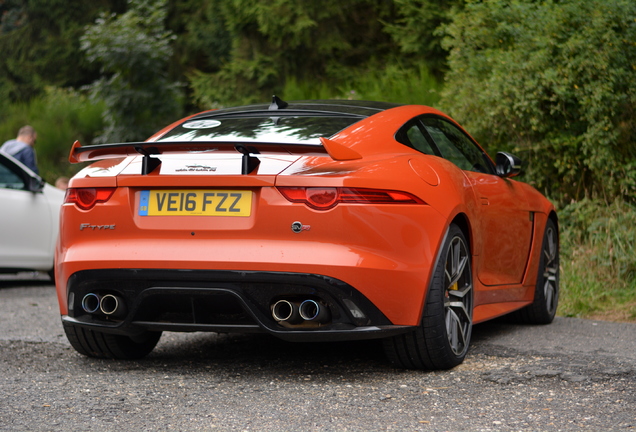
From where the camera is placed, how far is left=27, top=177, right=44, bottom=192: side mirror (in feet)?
29.7

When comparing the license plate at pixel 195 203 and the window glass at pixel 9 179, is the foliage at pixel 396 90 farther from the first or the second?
the license plate at pixel 195 203

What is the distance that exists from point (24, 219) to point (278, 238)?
594cm

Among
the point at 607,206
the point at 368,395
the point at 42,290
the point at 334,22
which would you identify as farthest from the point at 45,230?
the point at 334,22

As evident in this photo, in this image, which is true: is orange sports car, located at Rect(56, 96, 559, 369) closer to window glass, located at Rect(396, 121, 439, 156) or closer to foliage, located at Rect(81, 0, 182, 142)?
window glass, located at Rect(396, 121, 439, 156)

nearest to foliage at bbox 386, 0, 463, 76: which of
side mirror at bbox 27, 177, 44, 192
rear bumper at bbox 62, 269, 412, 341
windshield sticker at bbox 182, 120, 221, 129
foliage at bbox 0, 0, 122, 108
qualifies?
side mirror at bbox 27, 177, 44, 192

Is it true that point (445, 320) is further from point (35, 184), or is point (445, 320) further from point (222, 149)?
point (35, 184)

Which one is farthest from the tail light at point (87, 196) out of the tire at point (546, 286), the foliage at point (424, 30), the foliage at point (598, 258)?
the foliage at point (424, 30)

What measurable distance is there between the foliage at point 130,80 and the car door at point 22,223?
7.02m

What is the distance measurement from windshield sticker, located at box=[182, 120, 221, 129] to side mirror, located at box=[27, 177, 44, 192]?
187 inches

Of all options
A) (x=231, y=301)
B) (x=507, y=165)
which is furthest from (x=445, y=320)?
(x=507, y=165)

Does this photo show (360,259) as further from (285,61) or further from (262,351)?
(285,61)

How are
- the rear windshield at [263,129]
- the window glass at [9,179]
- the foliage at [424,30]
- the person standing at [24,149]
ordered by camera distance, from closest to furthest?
the rear windshield at [263,129] → the window glass at [9,179] → the person standing at [24,149] → the foliage at [424,30]

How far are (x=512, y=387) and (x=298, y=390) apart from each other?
0.97 meters

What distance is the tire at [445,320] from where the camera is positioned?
4078 mm
